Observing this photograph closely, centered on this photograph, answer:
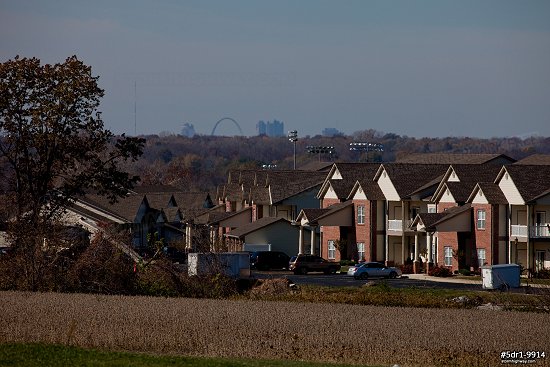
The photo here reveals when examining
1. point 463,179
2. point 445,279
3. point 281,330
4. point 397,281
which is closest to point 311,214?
point 463,179

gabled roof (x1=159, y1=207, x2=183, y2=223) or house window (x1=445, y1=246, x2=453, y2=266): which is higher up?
gabled roof (x1=159, y1=207, x2=183, y2=223)

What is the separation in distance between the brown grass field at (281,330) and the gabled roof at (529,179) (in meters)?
28.9

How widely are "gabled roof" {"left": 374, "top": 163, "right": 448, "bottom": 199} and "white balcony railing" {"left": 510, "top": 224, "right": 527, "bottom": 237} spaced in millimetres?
9606

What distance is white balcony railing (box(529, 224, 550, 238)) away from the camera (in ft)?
231

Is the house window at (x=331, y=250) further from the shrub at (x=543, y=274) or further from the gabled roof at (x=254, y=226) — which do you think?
the shrub at (x=543, y=274)

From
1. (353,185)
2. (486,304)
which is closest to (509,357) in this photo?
(486,304)

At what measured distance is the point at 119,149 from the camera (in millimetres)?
59719

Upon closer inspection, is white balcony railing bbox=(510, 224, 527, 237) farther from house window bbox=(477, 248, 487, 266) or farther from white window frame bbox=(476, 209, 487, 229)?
house window bbox=(477, 248, 487, 266)

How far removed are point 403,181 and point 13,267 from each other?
38.0 metres

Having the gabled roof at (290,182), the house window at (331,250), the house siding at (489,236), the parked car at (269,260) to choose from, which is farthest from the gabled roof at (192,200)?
the house siding at (489,236)

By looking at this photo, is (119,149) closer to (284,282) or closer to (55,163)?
(55,163)

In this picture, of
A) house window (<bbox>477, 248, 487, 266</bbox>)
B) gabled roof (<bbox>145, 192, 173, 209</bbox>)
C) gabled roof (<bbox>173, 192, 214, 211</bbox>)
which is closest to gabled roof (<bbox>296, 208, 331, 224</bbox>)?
house window (<bbox>477, 248, 487, 266</bbox>)

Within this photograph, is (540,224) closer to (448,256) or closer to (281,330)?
(448,256)

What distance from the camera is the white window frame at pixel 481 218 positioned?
72.6 m
